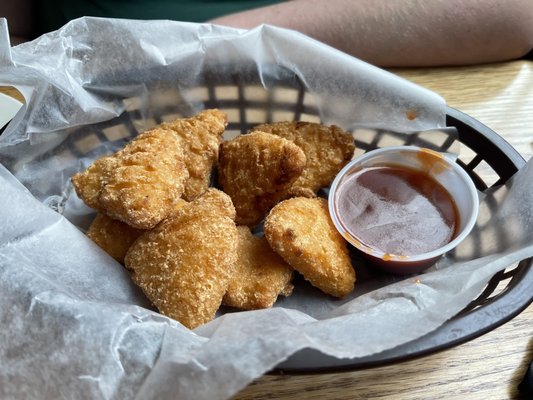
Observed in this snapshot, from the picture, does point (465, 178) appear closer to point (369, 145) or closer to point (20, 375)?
point (369, 145)

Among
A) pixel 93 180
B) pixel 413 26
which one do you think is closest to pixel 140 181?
pixel 93 180

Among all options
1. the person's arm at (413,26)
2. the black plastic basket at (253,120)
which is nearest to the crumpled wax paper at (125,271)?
the black plastic basket at (253,120)

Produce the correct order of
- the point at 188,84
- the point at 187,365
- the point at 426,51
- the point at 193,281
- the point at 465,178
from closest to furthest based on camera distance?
the point at 187,365
the point at 193,281
the point at 465,178
the point at 188,84
the point at 426,51

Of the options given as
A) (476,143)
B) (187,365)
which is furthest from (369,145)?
(187,365)

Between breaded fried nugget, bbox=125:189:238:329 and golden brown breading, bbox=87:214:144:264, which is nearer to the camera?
breaded fried nugget, bbox=125:189:238:329

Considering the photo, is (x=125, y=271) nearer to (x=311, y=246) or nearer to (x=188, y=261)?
(x=188, y=261)

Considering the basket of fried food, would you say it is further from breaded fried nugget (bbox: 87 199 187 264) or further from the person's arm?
the person's arm

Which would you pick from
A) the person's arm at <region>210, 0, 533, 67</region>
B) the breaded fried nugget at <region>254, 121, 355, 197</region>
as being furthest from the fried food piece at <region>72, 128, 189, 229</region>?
the person's arm at <region>210, 0, 533, 67</region>

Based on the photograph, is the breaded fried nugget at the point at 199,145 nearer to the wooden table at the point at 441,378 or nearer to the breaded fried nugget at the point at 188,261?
the breaded fried nugget at the point at 188,261
